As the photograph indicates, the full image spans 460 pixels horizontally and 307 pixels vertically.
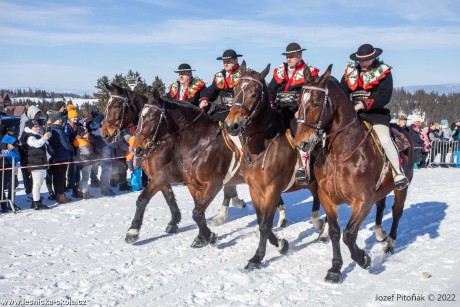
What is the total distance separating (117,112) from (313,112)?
4392mm

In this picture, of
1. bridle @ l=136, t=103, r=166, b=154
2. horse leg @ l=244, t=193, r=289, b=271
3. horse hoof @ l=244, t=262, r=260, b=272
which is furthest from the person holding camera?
horse hoof @ l=244, t=262, r=260, b=272

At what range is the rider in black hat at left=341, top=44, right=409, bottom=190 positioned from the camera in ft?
20.8

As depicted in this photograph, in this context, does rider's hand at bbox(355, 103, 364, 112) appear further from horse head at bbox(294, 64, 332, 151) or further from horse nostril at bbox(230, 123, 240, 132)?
horse nostril at bbox(230, 123, 240, 132)

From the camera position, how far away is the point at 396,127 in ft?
24.5

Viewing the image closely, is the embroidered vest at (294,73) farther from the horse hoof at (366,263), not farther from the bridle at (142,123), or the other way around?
the horse hoof at (366,263)

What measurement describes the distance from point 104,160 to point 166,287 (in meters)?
7.87

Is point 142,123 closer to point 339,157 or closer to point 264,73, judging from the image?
point 264,73

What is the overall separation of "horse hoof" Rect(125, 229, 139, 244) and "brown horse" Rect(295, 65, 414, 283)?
3.21m

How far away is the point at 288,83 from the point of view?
23.8 ft

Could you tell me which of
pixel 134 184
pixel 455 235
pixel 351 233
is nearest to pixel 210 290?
pixel 351 233

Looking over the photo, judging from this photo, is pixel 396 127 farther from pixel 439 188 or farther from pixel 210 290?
pixel 439 188

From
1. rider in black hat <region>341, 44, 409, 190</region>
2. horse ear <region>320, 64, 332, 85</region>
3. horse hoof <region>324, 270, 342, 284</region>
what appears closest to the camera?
horse ear <region>320, 64, 332, 85</region>

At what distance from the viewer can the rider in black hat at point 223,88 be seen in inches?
325

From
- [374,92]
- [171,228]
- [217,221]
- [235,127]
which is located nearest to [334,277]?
[235,127]
